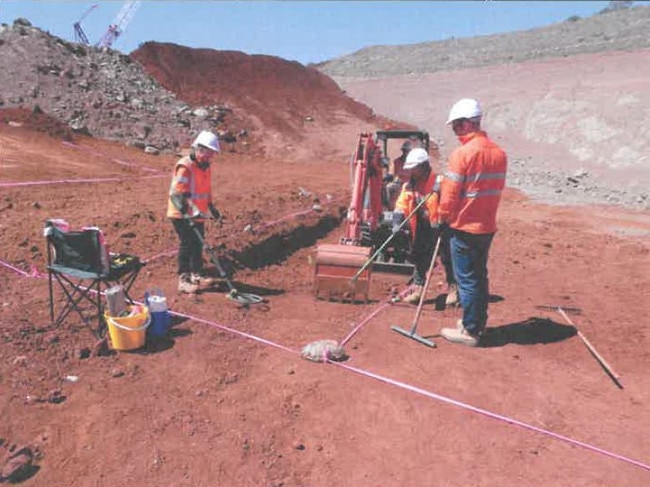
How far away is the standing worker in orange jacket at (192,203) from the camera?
5.66 metres

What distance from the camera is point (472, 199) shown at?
179 inches

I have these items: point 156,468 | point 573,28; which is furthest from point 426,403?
point 573,28

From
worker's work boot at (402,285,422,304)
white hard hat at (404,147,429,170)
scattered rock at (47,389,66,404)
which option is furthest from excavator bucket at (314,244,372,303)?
scattered rock at (47,389,66,404)

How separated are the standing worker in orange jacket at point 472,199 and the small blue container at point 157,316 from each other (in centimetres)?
262

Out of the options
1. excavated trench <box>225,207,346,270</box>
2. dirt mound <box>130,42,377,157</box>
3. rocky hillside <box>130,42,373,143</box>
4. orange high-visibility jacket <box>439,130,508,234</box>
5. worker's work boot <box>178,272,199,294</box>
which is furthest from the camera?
rocky hillside <box>130,42,373,143</box>

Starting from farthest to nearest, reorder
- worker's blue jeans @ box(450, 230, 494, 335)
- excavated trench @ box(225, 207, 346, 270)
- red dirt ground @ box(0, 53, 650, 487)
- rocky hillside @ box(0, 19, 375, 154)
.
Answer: rocky hillside @ box(0, 19, 375, 154), excavated trench @ box(225, 207, 346, 270), worker's blue jeans @ box(450, 230, 494, 335), red dirt ground @ box(0, 53, 650, 487)

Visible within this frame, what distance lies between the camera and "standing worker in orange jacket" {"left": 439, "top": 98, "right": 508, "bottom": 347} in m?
4.44

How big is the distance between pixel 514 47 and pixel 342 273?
1559 inches

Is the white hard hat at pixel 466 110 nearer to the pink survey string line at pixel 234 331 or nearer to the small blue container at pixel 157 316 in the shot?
the pink survey string line at pixel 234 331

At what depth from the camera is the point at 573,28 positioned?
1668 inches

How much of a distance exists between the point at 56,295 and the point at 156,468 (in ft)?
10.3

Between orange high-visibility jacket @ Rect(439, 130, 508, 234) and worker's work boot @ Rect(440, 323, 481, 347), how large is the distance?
1.02 metres

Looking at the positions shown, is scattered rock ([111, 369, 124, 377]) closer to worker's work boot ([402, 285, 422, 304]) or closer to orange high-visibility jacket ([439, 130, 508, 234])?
orange high-visibility jacket ([439, 130, 508, 234])

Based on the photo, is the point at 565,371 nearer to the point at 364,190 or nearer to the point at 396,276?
the point at 396,276
